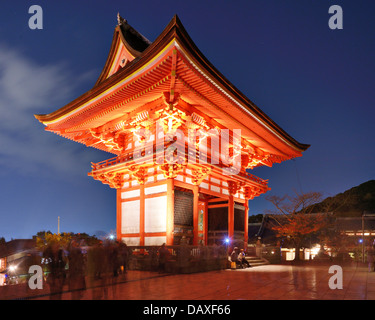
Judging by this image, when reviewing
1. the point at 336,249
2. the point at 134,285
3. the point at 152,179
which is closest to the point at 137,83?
the point at 152,179

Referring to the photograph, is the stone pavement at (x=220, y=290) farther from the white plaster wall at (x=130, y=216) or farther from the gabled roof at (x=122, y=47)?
the gabled roof at (x=122, y=47)

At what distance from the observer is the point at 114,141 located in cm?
1983

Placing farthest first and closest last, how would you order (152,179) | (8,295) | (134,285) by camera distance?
(152,179) → (134,285) → (8,295)

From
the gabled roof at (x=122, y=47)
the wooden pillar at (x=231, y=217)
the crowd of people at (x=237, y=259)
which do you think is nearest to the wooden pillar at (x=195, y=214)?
the crowd of people at (x=237, y=259)

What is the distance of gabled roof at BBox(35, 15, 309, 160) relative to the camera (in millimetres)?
12739

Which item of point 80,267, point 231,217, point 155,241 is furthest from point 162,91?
point 231,217

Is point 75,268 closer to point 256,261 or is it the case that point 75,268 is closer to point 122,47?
point 256,261

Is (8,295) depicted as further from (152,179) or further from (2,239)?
(2,239)

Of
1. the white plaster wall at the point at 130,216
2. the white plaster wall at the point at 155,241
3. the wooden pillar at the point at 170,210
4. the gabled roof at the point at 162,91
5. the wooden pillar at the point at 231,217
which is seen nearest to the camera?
the gabled roof at the point at 162,91

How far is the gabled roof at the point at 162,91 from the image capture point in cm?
1274

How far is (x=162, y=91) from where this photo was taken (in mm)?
15133

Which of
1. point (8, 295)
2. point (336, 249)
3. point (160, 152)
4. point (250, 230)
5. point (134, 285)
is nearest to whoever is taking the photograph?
point (8, 295)
